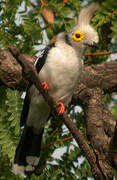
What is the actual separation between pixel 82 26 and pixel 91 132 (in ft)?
4.16

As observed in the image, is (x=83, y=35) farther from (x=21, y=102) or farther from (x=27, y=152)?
(x=27, y=152)

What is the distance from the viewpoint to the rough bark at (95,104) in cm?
294

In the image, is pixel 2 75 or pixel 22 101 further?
pixel 2 75

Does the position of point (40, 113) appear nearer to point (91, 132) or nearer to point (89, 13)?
point (91, 132)

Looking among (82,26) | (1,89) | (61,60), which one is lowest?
(1,89)

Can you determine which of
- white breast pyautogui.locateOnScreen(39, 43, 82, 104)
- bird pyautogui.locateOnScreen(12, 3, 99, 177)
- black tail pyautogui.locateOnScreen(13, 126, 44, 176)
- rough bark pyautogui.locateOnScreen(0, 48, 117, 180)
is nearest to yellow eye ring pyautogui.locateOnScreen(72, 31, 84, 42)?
bird pyautogui.locateOnScreen(12, 3, 99, 177)

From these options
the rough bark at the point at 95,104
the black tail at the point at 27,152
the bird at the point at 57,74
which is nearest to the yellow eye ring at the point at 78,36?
the bird at the point at 57,74

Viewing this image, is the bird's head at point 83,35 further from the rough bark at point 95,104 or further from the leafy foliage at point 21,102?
the rough bark at point 95,104

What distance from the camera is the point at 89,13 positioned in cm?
321

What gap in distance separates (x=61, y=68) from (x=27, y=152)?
1.30m

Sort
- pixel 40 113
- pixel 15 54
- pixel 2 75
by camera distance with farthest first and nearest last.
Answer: pixel 2 75
pixel 40 113
pixel 15 54

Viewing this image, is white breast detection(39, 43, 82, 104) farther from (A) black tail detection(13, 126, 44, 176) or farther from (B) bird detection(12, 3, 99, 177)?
(A) black tail detection(13, 126, 44, 176)

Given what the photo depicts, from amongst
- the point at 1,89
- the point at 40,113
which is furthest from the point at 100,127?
the point at 1,89

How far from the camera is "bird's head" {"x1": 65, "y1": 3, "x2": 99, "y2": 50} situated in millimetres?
3379
